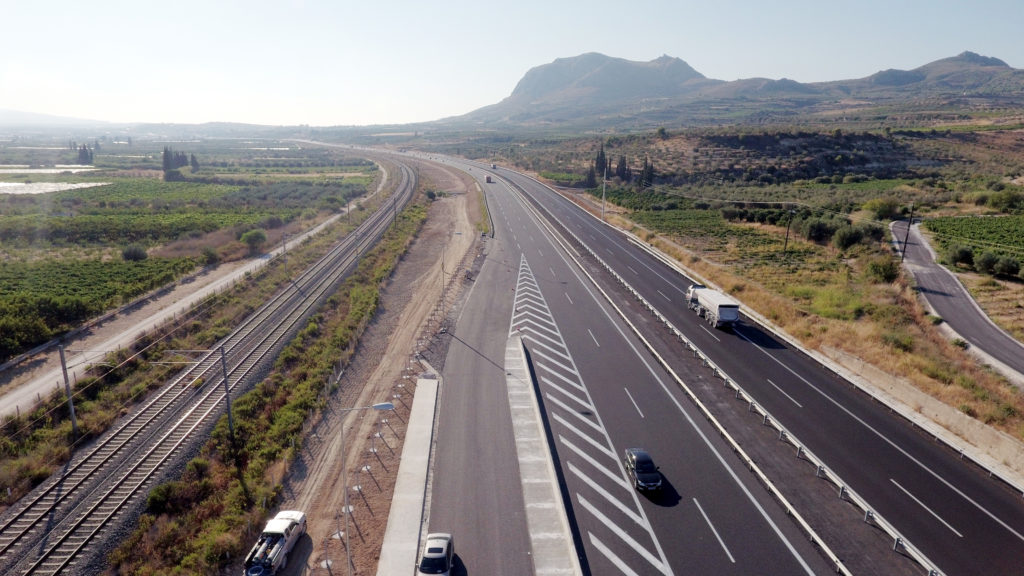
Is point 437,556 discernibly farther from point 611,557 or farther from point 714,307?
point 714,307

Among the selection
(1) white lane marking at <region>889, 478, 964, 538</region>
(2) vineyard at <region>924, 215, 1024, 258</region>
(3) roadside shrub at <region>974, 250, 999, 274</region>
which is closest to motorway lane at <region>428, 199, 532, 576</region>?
(1) white lane marking at <region>889, 478, 964, 538</region>

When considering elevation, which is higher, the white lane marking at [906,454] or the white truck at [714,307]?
the white truck at [714,307]

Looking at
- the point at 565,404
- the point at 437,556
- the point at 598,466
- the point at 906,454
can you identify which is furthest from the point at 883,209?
the point at 437,556

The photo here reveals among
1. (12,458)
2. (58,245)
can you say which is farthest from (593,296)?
(58,245)

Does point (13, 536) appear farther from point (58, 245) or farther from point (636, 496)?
point (58, 245)

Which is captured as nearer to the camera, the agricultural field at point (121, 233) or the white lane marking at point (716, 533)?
the white lane marking at point (716, 533)

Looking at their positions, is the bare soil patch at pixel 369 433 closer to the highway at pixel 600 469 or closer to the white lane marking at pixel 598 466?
the highway at pixel 600 469

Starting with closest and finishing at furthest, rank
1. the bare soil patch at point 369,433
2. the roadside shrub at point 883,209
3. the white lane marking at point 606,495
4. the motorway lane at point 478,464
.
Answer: the motorway lane at point 478,464 → the bare soil patch at point 369,433 → the white lane marking at point 606,495 → the roadside shrub at point 883,209

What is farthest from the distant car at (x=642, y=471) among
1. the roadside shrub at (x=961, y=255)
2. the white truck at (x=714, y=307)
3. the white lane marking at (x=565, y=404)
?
the roadside shrub at (x=961, y=255)
